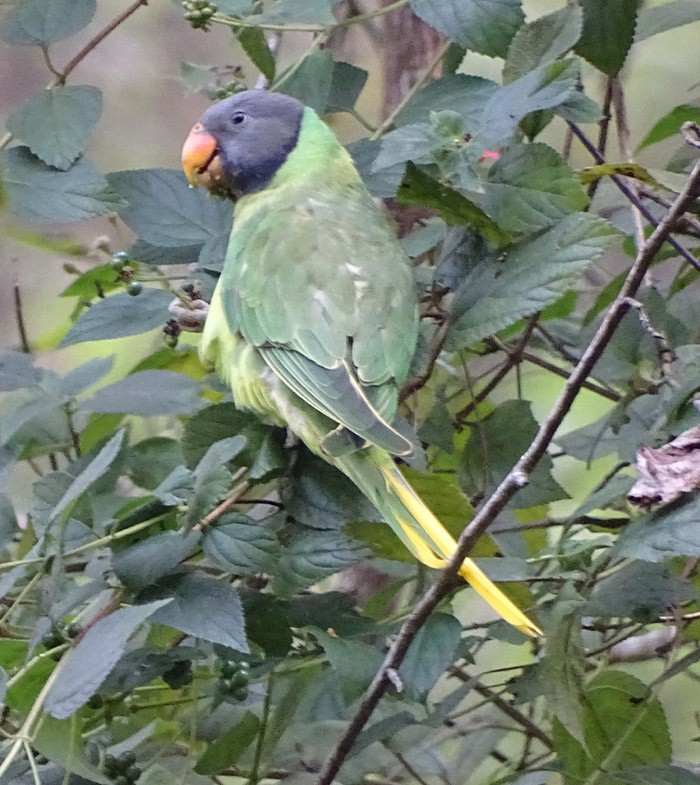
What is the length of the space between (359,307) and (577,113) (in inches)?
8.9

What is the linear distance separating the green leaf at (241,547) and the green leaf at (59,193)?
29 centimetres

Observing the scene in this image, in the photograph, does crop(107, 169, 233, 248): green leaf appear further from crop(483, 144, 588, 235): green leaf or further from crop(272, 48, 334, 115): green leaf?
crop(483, 144, 588, 235): green leaf

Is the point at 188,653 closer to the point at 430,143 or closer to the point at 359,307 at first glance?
the point at 359,307

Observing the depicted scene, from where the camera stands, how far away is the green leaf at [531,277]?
64 cm

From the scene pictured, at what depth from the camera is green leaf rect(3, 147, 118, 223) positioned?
77cm

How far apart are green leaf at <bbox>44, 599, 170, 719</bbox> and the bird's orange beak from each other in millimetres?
508

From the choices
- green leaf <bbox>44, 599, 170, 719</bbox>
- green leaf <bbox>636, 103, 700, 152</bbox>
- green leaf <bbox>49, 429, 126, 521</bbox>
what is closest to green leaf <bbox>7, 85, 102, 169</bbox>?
green leaf <bbox>49, 429, 126, 521</bbox>

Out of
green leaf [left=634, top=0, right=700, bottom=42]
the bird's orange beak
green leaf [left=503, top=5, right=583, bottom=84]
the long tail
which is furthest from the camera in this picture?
the bird's orange beak

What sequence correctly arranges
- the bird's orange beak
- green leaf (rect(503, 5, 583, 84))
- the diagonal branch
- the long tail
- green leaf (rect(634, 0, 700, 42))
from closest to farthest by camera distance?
the diagonal branch
the long tail
green leaf (rect(503, 5, 583, 84))
green leaf (rect(634, 0, 700, 42))
the bird's orange beak

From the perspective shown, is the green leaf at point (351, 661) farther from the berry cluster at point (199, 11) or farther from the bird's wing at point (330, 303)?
the berry cluster at point (199, 11)

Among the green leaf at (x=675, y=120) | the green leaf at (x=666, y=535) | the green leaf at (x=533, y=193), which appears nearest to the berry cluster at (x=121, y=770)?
the green leaf at (x=666, y=535)

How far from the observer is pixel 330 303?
30.7 inches

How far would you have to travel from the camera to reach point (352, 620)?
27.8 inches

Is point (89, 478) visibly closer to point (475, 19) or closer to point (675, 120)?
point (475, 19)
